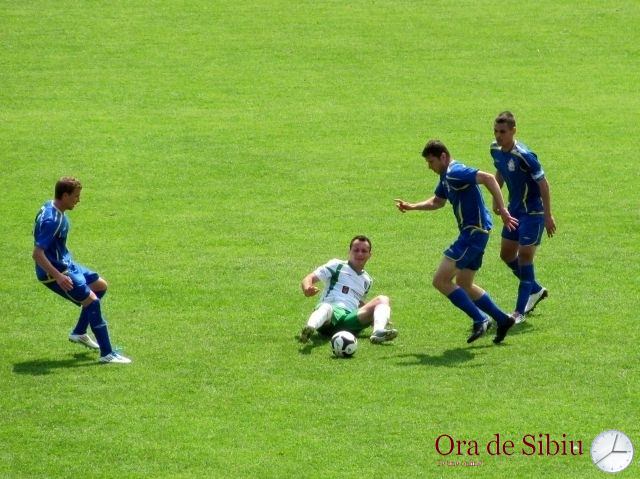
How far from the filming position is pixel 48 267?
14.3 m

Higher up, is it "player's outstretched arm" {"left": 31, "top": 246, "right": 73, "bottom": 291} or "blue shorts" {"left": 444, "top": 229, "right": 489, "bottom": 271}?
"blue shorts" {"left": 444, "top": 229, "right": 489, "bottom": 271}

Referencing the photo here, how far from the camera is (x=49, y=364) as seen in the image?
49.2 feet

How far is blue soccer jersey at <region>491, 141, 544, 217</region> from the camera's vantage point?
15695 mm

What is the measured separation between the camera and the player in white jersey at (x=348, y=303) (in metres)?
15.5

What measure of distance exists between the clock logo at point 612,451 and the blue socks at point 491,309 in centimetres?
331

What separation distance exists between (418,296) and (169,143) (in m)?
11.2

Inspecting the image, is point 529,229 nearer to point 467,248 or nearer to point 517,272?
point 517,272

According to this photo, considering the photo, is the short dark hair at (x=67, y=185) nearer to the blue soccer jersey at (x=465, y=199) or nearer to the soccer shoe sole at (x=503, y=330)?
the blue soccer jersey at (x=465, y=199)

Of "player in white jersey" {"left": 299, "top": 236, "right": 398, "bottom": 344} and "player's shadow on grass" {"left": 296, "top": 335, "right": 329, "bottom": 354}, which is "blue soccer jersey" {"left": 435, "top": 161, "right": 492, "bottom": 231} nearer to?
"player in white jersey" {"left": 299, "top": 236, "right": 398, "bottom": 344}

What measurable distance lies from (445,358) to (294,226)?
25.0 feet

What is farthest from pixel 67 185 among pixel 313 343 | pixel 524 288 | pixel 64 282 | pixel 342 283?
pixel 524 288

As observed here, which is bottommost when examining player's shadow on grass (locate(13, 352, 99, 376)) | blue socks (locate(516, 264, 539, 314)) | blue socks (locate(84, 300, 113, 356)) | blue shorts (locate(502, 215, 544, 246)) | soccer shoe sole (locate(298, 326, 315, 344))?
player's shadow on grass (locate(13, 352, 99, 376))

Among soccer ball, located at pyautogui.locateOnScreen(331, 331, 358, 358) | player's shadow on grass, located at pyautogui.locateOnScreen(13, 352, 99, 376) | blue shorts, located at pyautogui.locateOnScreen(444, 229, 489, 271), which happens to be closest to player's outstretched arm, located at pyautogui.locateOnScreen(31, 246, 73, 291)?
player's shadow on grass, located at pyautogui.locateOnScreen(13, 352, 99, 376)

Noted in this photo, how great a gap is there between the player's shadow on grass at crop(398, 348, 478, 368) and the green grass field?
0.09 meters
